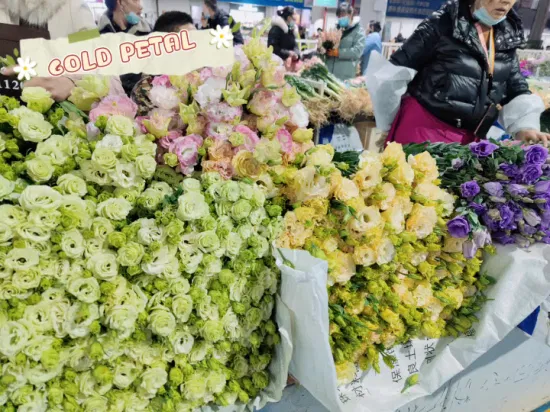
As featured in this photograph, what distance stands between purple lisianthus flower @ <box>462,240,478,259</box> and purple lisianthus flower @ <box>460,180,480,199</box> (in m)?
0.14

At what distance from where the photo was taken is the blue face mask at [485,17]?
182 centimetres

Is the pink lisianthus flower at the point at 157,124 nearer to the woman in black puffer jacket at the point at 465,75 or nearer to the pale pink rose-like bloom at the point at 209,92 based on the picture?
the pale pink rose-like bloom at the point at 209,92

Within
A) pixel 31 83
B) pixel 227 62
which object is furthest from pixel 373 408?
pixel 31 83

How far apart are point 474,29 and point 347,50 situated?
11.6 feet

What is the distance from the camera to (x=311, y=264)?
95cm

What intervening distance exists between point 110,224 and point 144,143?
20 cm

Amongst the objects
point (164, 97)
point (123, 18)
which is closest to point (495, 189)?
point (164, 97)

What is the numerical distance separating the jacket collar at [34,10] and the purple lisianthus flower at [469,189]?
139 centimetres

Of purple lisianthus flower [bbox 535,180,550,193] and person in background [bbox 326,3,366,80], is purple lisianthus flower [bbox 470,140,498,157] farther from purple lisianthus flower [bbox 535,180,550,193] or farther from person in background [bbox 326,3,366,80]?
person in background [bbox 326,3,366,80]

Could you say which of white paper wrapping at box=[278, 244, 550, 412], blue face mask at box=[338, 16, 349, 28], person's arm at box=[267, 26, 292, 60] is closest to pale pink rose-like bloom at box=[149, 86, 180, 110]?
white paper wrapping at box=[278, 244, 550, 412]

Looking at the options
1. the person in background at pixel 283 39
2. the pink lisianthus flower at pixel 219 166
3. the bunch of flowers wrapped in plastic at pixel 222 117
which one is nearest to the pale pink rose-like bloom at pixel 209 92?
the bunch of flowers wrapped in plastic at pixel 222 117

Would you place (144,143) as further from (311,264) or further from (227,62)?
(311,264)

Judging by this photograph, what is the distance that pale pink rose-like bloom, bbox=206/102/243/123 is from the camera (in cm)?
98

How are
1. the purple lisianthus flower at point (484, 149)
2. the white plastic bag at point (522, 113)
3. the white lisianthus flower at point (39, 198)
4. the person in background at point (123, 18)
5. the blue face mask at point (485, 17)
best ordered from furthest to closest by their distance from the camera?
the person in background at point (123, 18) → the white plastic bag at point (522, 113) → the blue face mask at point (485, 17) → the purple lisianthus flower at point (484, 149) → the white lisianthus flower at point (39, 198)
